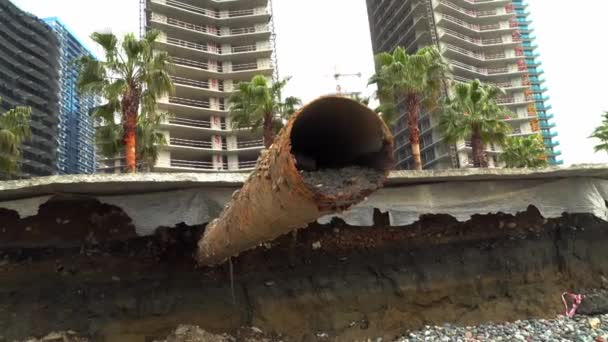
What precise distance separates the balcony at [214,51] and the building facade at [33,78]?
28631 mm

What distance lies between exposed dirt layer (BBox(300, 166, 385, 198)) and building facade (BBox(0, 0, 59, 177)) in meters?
65.8

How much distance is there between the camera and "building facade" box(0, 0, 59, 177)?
197 ft

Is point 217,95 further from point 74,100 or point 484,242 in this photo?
point 74,100

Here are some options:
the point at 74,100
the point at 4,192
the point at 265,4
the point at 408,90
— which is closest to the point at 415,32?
the point at 265,4

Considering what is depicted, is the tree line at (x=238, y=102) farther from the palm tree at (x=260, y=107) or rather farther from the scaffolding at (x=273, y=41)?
the scaffolding at (x=273, y=41)

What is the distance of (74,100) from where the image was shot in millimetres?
82500

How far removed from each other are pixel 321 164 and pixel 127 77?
614 inches

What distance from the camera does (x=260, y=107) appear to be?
794 inches

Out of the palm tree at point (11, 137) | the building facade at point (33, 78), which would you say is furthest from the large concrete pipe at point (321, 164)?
the building facade at point (33, 78)

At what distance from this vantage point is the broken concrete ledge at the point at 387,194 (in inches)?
201

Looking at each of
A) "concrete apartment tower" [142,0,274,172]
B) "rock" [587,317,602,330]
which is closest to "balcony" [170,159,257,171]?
"concrete apartment tower" [142,0,274,172]

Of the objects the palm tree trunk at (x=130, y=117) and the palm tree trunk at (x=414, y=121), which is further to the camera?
the palm tree trunk at (x=414, y=121)

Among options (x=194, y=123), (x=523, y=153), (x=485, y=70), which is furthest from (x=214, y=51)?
(x=485, y=70)

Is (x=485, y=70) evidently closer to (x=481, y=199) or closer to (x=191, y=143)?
(x=191, y=143)
